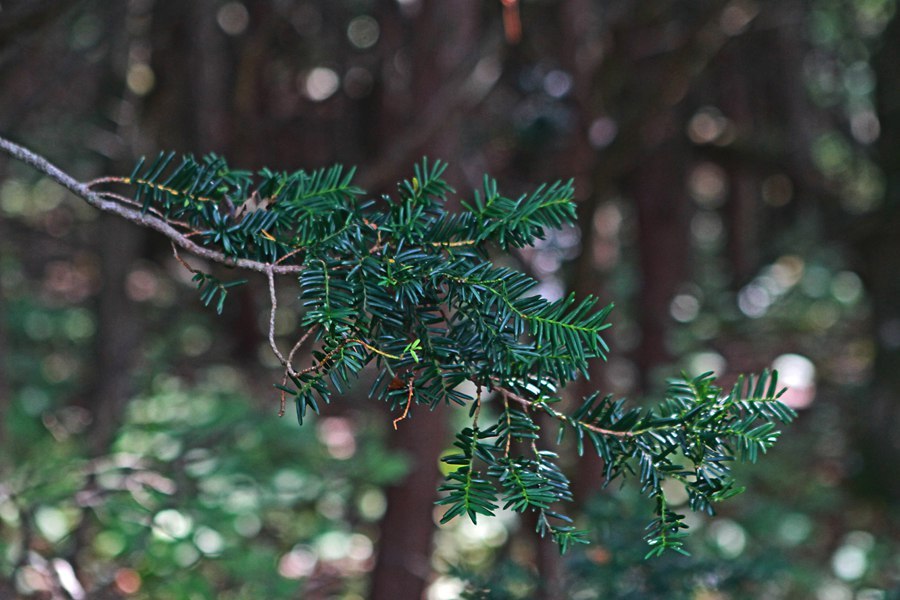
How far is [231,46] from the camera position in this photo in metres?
3.53

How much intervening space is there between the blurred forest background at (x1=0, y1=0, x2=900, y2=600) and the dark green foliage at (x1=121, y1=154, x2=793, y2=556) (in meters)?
0.79

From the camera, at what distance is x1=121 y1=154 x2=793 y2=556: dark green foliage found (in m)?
0.79

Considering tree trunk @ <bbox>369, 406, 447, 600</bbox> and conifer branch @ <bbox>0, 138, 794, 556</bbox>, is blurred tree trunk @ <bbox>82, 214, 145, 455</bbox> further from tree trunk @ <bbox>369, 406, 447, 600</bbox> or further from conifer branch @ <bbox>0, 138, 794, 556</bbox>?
conifer branch @ <bbox>0, 138, 794, 556</bbox>

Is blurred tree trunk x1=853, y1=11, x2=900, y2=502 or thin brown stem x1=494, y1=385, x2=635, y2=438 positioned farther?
blurred tree trunk x1=853, y1=11, x2=900, y2=502

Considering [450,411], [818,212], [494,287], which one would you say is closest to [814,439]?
[818,212]

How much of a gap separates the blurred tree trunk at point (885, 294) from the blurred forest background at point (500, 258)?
1cm

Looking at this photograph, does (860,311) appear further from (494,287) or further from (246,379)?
(494,287)

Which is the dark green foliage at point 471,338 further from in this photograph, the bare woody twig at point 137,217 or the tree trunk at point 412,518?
the tree trunk at point 412,518

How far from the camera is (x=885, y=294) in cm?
333

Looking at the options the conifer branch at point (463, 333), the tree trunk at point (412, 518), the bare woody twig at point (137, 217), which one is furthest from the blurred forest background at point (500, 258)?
the conifer branch at point (463, 333)

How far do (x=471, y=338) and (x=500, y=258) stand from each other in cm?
260

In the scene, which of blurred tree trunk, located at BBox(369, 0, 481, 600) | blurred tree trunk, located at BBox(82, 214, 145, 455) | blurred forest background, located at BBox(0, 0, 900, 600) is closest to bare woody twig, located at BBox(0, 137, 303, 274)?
blurred forest background, located at BBox(0, 0, 900, 600)

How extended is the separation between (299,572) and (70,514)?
37.0 inches

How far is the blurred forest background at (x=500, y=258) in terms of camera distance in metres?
2.39
